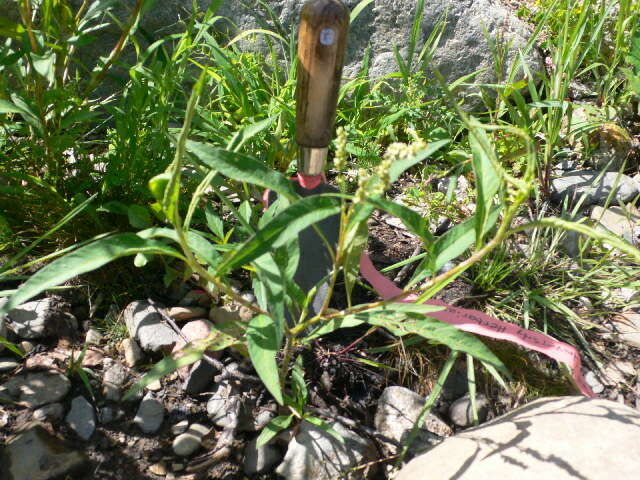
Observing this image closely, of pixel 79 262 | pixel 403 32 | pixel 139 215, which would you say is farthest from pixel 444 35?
pixel 79 262

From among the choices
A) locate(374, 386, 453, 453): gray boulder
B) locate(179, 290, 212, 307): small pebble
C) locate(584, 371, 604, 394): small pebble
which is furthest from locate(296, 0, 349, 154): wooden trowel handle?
locate(584, 371, 604, 394): small pebble

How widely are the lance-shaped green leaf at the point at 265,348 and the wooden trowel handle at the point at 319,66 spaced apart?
43 cm

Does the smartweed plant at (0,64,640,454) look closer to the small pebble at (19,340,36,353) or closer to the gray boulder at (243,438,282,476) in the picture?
the gray boulder at (243,438,282,476)

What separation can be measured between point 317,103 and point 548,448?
0.81m

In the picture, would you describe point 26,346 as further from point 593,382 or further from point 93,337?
point 593,382

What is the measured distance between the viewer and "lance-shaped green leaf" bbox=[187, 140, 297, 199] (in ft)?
2.86

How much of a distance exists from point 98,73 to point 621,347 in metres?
1.61

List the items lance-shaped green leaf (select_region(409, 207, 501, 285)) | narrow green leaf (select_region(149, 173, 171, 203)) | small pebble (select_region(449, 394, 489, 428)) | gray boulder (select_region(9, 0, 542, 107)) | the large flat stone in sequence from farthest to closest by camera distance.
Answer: gray boulder (select_region(9, 0, 542, 107))
the large flat stone
small pebble (select_region(449, 394, 489, 428))
lance-shaped green leaf (select_region(409, 207, 501, 285))
narrow green leaf (select_region(149, 173, 171, 203))

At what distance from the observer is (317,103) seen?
1193 mm

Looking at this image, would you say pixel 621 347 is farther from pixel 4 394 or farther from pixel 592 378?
pixel 4 394

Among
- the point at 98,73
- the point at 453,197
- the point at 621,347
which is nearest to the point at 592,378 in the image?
the point at 621,347

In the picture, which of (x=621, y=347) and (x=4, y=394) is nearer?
(x=4, y=394)

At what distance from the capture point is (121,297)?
1.52 metres

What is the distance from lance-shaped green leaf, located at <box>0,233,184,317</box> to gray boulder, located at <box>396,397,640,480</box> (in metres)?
0.67
